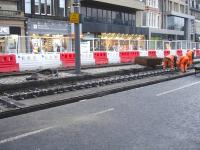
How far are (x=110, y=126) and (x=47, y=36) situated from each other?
29598mm

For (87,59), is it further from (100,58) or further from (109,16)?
(109,16)

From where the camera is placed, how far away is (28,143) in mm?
6855

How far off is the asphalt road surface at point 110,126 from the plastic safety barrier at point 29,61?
10949 mm

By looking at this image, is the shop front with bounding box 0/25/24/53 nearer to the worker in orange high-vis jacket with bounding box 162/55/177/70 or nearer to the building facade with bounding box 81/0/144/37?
the worker in orange high-vis jacket with bounding box 162/55/177/70

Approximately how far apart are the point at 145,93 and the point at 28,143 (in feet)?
23.7

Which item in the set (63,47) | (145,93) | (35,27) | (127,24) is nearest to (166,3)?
(127,24)

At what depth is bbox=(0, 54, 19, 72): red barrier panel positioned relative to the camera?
20.8 meters

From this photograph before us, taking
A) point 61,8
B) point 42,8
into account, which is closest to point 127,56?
point 42,8

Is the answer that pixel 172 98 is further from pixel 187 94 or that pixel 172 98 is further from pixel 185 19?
pixel 185 19

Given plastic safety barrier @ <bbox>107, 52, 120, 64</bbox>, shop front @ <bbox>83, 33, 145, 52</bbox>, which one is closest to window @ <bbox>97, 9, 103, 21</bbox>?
shop front @ <bbox>83, 33, 145, 52</bbox>

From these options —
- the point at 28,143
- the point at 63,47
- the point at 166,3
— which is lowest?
the point at 28,143

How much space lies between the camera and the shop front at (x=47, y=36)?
998 inches

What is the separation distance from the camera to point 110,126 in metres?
8.16

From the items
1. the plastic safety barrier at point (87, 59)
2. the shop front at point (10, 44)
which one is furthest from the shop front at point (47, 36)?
the plastic safety barrier at point (87, 59)
